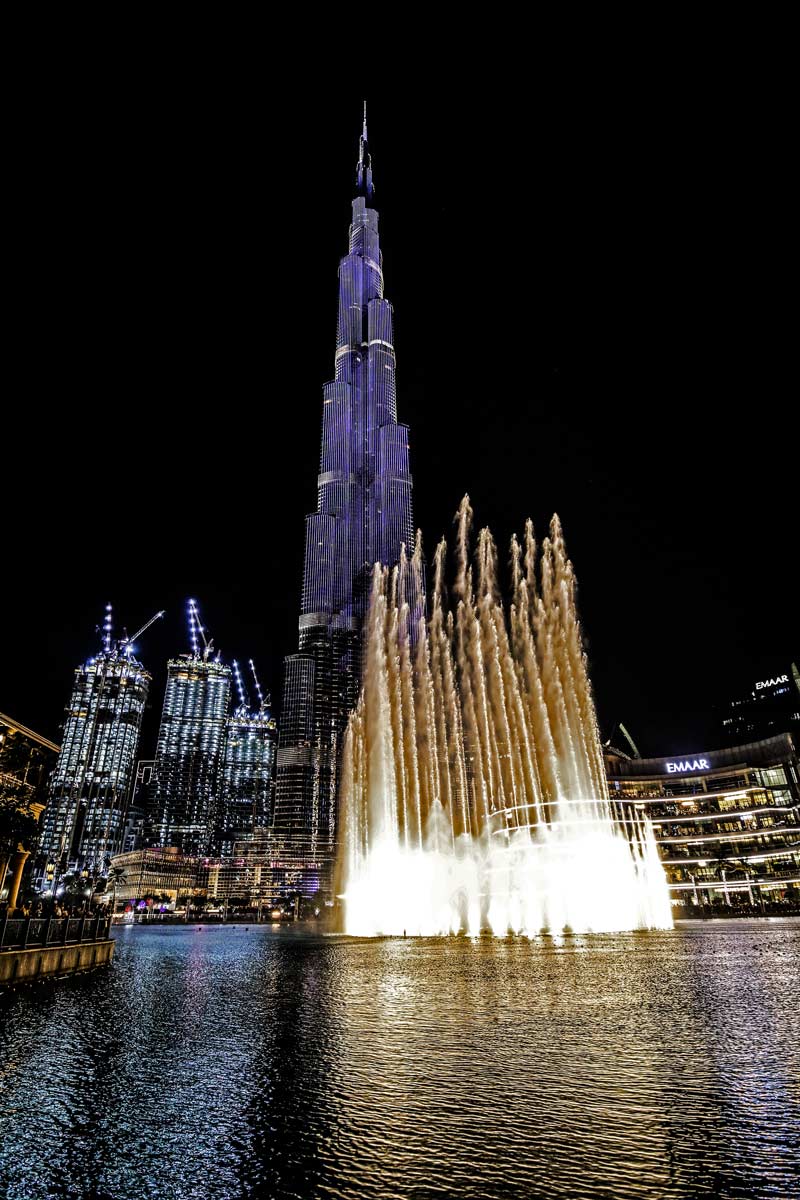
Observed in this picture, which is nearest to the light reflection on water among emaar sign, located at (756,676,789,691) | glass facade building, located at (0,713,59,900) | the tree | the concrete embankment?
the concrete embankment

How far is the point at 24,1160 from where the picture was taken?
6453 mm

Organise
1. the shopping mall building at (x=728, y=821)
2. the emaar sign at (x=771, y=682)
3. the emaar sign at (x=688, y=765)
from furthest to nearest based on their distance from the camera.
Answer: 1. the emaar sign at (x=771, y=682)
2. the emaar sign at (x=688, y=765)
3. the shopping mall building at (x=728, y=821)

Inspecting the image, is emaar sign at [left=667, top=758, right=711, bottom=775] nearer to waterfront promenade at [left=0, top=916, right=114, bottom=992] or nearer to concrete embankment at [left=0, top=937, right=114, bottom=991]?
waterfront promenade at [left=0, top=916, right=114, bottom=992]

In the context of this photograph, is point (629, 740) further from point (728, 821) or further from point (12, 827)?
point (12, 827)

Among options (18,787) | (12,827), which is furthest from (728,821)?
(12,827)

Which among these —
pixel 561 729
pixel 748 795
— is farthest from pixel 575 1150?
pixel 748 795

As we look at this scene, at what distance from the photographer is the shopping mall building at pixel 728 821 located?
91500 millimetres

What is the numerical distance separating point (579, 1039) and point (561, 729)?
56.2m

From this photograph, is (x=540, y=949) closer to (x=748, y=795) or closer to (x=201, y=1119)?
(x=201, y=1119)

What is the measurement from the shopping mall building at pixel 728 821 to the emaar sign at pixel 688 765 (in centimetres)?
15

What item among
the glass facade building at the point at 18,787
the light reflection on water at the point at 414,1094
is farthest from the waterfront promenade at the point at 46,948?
the glass facade building at the point at 18,787

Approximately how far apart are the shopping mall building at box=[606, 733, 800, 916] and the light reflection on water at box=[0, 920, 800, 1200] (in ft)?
253

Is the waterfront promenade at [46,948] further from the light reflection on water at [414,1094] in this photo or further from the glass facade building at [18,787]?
the glass facade building at [18,787]

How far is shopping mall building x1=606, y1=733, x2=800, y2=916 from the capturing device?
300ft
